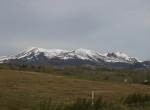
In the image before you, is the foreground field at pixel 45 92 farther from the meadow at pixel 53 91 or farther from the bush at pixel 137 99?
the bush at pixel 137 99

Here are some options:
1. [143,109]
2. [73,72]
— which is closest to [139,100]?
[143,109]

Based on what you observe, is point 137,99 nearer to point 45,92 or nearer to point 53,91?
point 45,92

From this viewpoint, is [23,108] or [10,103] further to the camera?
[10,103]

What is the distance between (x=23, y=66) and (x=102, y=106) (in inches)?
4882

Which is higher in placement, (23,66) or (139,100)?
(23,66)

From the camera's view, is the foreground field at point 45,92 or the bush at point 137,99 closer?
the bush at point 137,99

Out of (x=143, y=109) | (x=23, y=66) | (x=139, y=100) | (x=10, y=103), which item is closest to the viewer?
(x=143, y=109)

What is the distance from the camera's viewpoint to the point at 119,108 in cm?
2892

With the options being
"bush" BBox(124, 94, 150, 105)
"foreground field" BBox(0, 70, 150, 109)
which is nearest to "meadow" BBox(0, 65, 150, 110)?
"foreground field" BBox(0, 70, 150, 109)

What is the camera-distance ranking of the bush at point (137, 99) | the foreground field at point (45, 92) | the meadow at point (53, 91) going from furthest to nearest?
the foreground field at point (45, 92) < the meadow at point (53, 91) < the bush at point (137, 99)

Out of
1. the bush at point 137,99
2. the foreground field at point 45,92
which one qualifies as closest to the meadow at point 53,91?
the foreground field at point 45,92

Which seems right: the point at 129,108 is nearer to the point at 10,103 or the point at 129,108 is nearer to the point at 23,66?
the point at 10,103

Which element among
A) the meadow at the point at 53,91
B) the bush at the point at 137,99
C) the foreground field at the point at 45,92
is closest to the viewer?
the bush at the point at 137,99

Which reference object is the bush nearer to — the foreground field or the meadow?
the meadow
